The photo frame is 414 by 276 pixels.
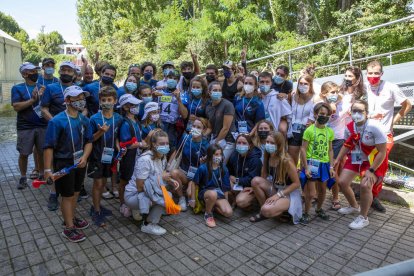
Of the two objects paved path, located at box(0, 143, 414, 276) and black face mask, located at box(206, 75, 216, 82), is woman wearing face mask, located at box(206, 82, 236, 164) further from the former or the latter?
paved path, located at box(0, 143, 414, 276)

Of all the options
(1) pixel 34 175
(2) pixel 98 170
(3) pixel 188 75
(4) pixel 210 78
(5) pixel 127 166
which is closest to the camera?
(2) pixel 98 170

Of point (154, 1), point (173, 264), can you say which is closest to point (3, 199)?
point (173, 264)

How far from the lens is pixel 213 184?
4.77 meters

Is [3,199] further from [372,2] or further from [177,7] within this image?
[177,7]

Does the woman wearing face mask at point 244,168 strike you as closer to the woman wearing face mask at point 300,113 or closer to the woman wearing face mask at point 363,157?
the woman wearing face mask at point 300,113

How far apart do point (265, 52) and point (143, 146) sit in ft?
49.1

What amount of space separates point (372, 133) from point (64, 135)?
426 centimetres

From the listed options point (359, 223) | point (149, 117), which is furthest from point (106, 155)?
point (359, 223)

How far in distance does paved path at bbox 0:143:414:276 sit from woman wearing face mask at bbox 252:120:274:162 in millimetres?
1220

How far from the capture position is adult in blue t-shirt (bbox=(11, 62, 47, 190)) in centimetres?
532

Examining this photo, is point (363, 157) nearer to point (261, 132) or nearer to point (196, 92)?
point (261, 132)

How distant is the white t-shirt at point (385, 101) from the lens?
4.70 m

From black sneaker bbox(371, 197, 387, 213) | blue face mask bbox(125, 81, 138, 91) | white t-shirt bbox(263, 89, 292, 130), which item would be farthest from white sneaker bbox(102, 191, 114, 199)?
black sneaker bbox(371, 197, 387, 213)

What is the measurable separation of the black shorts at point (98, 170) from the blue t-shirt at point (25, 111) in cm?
195
